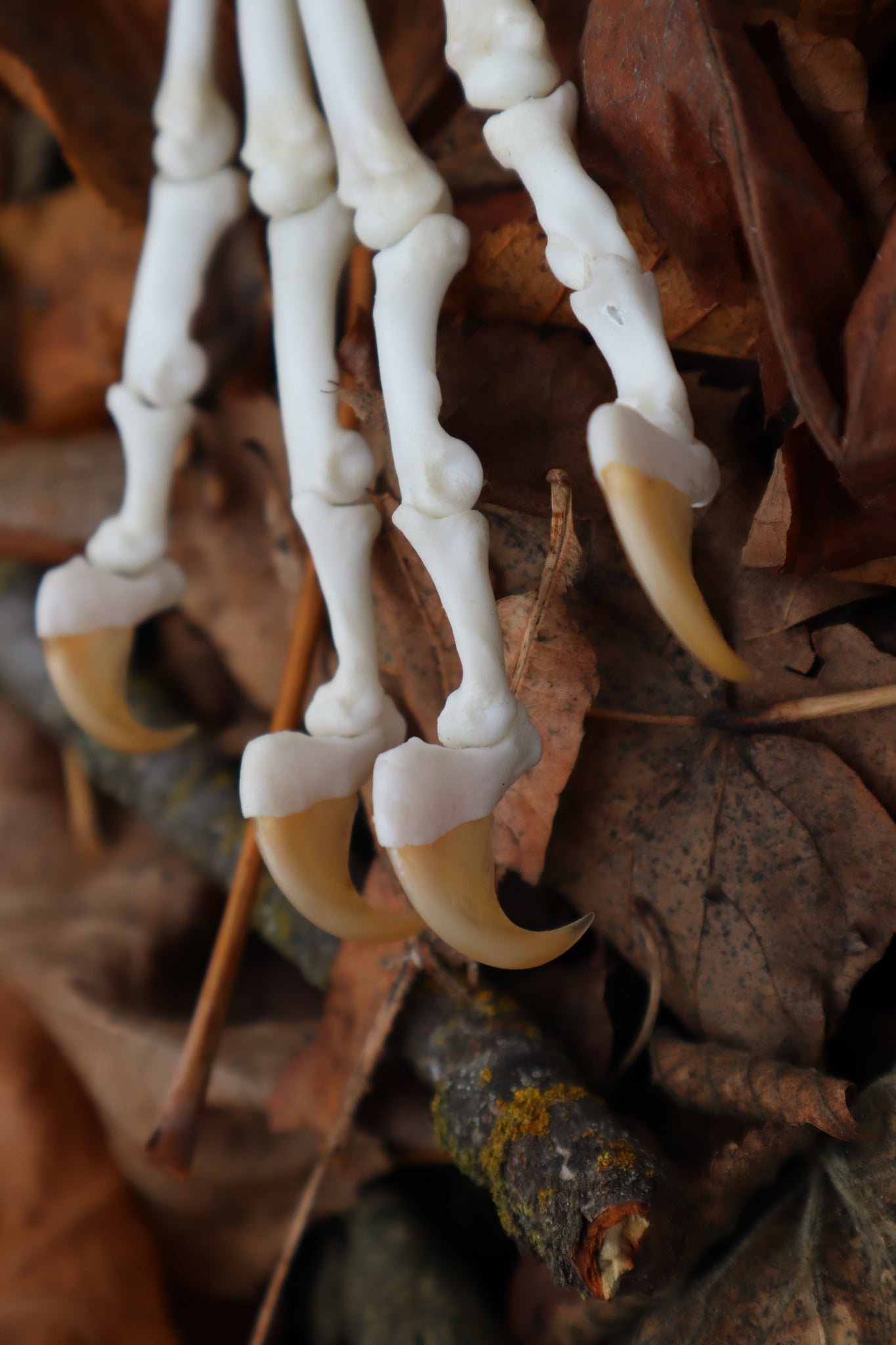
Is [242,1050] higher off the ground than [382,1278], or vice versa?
[242,1050]

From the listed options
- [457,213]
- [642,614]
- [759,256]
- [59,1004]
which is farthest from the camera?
[59,1004]

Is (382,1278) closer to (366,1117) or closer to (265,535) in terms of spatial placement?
(366,1117)

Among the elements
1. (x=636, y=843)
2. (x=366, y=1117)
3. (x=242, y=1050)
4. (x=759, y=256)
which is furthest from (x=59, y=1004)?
(x=759, y=256)

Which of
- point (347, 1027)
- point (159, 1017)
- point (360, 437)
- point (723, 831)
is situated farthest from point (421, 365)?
point (159, 1017)

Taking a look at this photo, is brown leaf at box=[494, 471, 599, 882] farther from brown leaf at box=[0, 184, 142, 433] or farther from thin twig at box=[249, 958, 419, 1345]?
brown leaf at box=[0, 184, 142, 433]

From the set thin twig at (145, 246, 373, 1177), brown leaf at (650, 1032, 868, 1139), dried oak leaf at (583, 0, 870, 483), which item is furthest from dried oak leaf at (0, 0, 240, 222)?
brown leaf at (650, 1032, 868, 1139)

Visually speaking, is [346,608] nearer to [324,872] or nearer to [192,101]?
[324,872]
